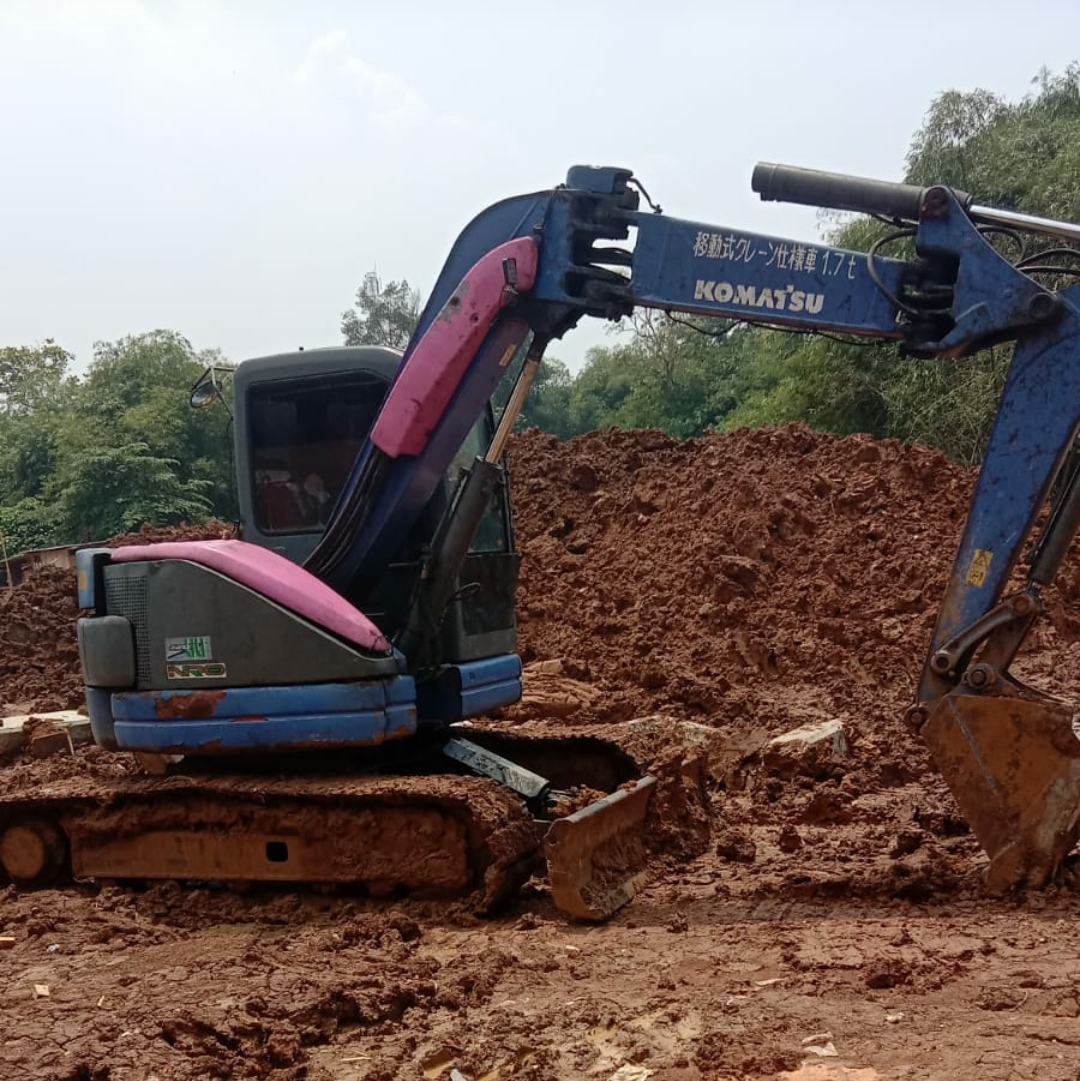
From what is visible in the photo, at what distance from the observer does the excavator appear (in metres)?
4.72

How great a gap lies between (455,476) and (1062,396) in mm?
2595

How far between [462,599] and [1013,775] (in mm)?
2489

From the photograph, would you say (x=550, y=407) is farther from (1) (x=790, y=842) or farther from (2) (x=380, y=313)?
(1) (x=790, y=842)

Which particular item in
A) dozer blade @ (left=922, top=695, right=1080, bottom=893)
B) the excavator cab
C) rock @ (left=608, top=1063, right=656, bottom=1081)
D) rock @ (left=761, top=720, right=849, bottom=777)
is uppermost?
the excavator cab

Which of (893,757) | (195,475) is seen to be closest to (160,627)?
(893,757)

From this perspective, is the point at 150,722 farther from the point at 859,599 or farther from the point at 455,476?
the point at 859,599

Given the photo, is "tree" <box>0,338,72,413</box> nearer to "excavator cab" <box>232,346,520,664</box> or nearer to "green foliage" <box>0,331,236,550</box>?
A: "green foliage" <box>0,331,236,550</box>

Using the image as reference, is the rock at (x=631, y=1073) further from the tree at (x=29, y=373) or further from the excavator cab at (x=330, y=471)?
the tree at (x=29, y=373)

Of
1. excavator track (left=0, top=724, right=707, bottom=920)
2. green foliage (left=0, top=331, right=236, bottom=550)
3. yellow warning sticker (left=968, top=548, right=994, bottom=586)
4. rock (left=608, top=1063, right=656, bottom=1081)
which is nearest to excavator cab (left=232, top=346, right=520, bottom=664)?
excavator track (left=0, top=724, right=707, bottom=920)

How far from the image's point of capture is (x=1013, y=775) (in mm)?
4625

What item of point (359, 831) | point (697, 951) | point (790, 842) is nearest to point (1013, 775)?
point (697, 951)

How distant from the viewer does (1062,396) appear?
15.3 ft

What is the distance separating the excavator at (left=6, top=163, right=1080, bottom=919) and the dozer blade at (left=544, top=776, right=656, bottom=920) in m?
0.02

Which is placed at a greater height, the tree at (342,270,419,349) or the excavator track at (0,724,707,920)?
the tree at (342,270,419,349)
